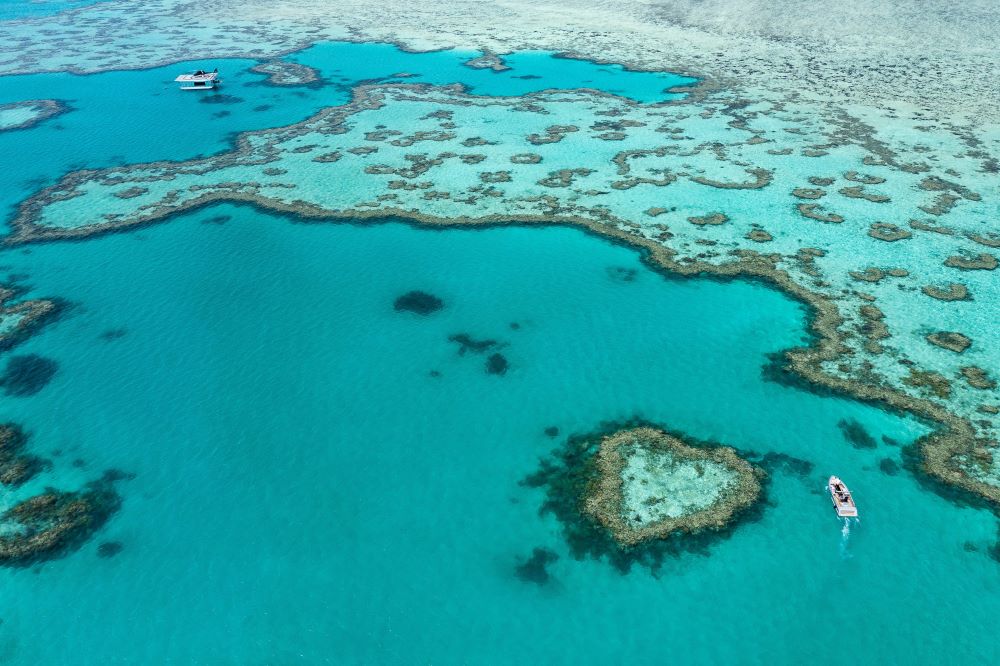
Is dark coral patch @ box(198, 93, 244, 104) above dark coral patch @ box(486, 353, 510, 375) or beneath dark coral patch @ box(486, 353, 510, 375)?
above

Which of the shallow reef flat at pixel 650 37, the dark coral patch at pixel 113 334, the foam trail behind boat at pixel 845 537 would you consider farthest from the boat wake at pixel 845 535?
the shallow reef flat at pixel 650 37

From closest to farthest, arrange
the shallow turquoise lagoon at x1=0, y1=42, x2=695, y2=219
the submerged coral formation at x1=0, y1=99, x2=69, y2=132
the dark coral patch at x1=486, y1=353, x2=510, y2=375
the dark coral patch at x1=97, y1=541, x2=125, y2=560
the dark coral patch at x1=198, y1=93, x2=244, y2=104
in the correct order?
1. the dark coral patch at x1=97, y1=541, x2=125, y2=560
2. the dark coral patch at x1=486, y1=353, x2=510, y2=375
3. the shallow turquoise lagoon at x1=0, y1=42, x2=695, y2=219
4. the submerged coral formation at x1=0, y1=99, x2=69, y2=132
5. the dark coral patch at x1=198, y1=93, x2=244, y2=104

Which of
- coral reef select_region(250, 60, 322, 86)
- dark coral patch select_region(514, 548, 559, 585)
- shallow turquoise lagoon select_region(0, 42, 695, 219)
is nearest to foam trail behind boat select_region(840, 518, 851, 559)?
dark coral patch select_region(514, 548, 559, 585)

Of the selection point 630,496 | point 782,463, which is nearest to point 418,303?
point 630,496

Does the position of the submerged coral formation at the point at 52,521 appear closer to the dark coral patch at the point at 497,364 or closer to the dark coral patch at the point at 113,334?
the dark coral patch at the point at 113,334

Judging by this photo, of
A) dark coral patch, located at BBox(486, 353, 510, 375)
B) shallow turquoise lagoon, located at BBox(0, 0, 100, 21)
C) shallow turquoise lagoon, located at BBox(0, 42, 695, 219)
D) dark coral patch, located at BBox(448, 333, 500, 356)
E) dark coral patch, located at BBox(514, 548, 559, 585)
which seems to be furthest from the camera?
shallow turquoise lagoon, located at BBox(0, 0, 100, 21)

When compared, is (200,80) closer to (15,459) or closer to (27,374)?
(27,374)

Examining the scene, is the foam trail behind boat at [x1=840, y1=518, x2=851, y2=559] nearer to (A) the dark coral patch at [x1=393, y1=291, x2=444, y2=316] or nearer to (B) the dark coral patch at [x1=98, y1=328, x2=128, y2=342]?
(A) the dark coral patch at [x1=393, y1=291, x2=444, y2=316]

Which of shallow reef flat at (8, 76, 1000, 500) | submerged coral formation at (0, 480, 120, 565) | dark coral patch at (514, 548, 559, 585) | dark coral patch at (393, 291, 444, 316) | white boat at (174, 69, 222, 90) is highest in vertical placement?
white boat at (174, 69, 222, 90)
